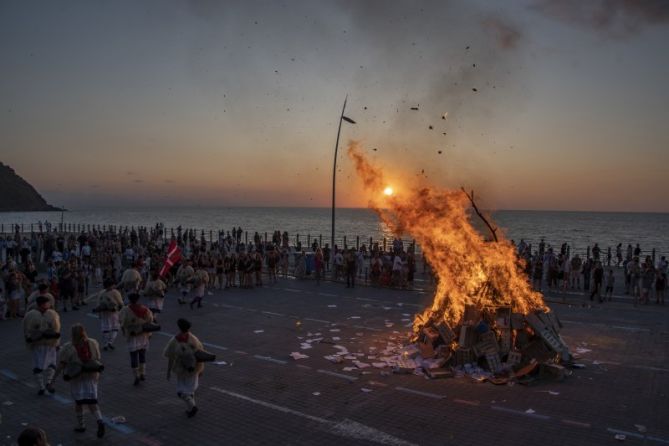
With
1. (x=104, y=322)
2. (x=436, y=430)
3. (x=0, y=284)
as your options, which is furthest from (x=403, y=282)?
(x=0, y=284)

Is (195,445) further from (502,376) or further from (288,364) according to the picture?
(502,376)

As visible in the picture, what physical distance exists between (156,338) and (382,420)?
323 inches

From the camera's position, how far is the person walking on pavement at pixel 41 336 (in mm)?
10016

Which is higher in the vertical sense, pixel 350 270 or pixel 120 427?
pixel 350 270

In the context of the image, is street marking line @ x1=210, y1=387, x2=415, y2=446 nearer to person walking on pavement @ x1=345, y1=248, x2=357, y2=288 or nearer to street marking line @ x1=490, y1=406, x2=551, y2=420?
street marking line @ x1=490, y1=406, x2=551, y2=420

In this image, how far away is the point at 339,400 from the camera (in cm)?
991

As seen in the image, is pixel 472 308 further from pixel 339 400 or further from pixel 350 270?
pixel 350 270

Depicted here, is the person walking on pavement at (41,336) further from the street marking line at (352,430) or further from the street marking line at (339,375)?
the street marking line at (339,375)

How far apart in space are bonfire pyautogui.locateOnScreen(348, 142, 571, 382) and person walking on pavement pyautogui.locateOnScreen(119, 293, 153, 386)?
5.68 m

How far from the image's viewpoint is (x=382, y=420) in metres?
8.95

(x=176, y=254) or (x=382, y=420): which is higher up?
(x=176, y=254)

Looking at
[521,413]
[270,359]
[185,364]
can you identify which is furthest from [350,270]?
[185,364]

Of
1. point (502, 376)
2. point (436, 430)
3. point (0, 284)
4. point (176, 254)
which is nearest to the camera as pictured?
point (436, 430)

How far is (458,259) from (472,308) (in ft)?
6.51
